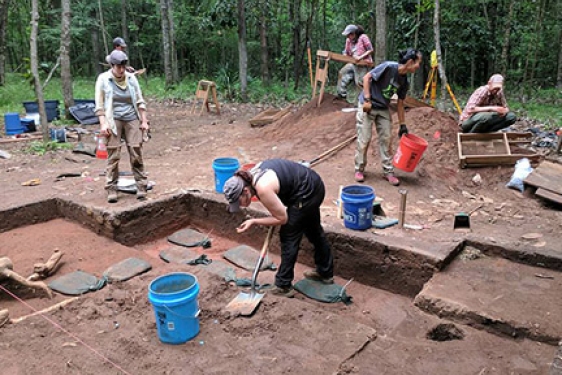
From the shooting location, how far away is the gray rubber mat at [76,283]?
3.97 m

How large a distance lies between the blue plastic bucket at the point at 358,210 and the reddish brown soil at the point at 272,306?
0.81ft

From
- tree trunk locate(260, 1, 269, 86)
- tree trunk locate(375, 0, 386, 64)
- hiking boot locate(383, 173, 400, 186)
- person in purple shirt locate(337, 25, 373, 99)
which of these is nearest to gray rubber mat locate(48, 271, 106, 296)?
hiking boot locate(383, 173, 400, 186)

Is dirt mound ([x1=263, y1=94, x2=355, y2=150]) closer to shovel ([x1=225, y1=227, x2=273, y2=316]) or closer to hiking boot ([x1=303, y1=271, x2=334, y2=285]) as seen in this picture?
hiking boot ([x1=303, y1=271, x2=334, y2=285])

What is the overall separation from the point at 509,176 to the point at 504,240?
2.20 meters

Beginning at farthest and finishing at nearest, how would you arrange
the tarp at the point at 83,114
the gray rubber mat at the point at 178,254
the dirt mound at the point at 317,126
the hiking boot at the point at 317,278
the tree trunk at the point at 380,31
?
the tarp at the point at 83,114 → the tree trunk at the point at 380,31 → the dirt mound at the point at 317,126 → the gray rubber mat at the point at 178,254 → the hiking boot at the point at 317,278

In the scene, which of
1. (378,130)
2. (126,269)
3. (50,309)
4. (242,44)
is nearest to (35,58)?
(126,269)

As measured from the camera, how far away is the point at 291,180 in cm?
356

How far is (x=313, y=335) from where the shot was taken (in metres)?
3.21

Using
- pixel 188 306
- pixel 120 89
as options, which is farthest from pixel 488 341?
pixel 120 89

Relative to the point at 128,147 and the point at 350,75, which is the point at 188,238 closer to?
the point at 128,147

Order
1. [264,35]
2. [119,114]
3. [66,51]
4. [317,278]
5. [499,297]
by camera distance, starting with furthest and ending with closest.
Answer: [264,35] → [66,51] → [119,114] → [317,278] → [499,297]

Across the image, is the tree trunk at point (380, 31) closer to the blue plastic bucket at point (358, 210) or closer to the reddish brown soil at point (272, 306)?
the reddish brown soil at point (272, 306)

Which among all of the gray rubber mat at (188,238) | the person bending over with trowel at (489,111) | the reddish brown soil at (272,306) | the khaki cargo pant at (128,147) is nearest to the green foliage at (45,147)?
the reddish brown soil at (272,306)

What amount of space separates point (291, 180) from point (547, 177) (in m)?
3.74
